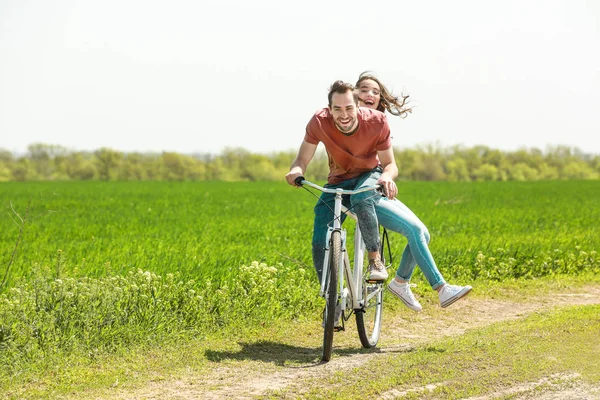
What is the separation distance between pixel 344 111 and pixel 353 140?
0.33 meters

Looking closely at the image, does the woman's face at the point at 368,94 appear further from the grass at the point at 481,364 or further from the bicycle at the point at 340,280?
the grass at the point at 481,364

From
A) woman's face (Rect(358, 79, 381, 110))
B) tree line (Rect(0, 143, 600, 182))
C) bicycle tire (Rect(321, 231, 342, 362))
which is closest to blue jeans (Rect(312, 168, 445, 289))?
bicycle tire (Rect(321, 231, 342, 362))

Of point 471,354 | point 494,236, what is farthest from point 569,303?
point 494,236

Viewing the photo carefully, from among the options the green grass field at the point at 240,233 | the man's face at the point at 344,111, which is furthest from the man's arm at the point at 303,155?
the green grass field at the point at 240,233

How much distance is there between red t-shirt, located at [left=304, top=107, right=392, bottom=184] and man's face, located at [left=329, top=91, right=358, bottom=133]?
4.2 inches

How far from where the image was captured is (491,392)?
603 centimetres

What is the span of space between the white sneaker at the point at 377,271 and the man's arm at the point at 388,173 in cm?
63

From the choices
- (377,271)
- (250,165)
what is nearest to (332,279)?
(377,271)

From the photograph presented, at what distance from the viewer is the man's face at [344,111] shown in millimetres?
6711

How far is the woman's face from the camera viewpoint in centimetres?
784

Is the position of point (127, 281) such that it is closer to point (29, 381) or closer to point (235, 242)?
point (29, 381)

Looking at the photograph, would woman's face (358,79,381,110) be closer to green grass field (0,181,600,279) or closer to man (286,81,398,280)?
Result: man (286,81,398,280)

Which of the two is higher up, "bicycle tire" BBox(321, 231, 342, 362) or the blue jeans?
the blue jeans

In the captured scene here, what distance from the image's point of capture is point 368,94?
783 centimetres
